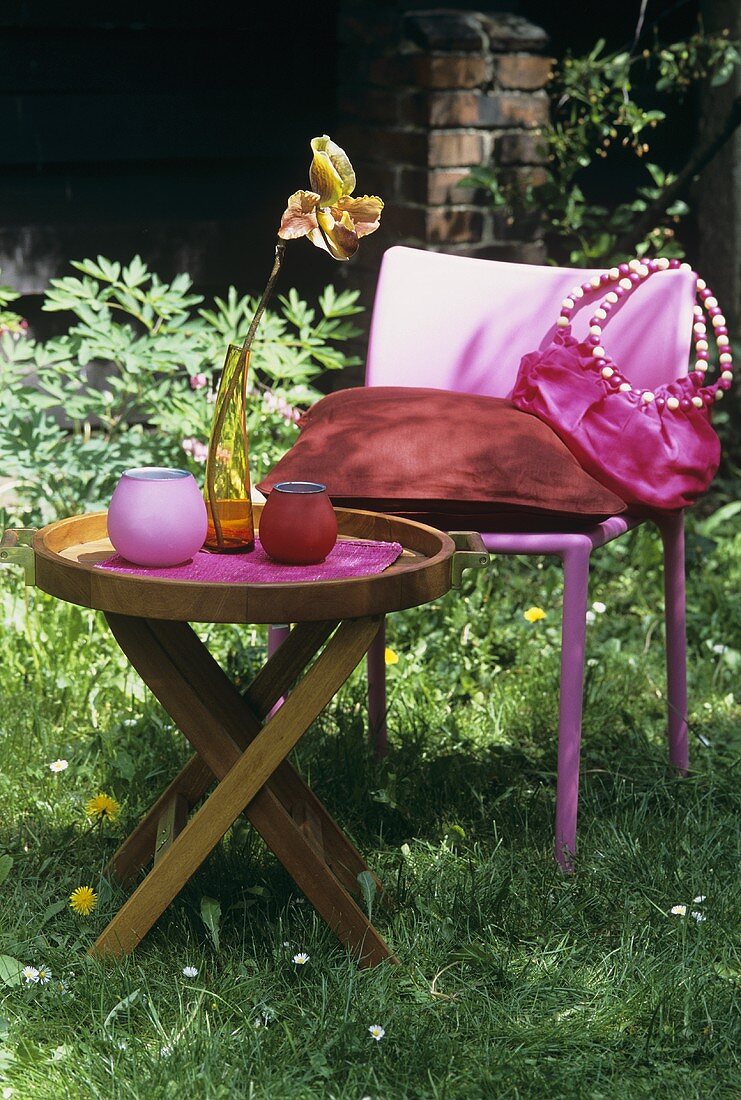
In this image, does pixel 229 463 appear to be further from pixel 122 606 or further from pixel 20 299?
pixel 20 299

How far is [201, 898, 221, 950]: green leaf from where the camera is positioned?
2.04m

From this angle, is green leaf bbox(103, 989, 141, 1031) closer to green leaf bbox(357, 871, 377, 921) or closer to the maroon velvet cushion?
green leaf bbox(357, 871, 377, 921)

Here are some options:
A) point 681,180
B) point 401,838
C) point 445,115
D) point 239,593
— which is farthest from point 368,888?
point 681,180

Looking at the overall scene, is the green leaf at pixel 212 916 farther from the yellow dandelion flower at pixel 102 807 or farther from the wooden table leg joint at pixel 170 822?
the yellow dandelion flower at pixel 102 807

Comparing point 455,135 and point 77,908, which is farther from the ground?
point 455,135

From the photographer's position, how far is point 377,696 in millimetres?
2838

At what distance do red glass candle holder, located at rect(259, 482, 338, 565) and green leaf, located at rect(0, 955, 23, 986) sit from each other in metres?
0.69

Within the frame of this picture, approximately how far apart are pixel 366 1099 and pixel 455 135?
287cm

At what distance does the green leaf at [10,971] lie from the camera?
6.44 feet

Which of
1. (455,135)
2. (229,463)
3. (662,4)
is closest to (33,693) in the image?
(229,463)

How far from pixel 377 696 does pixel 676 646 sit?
61 centimetres

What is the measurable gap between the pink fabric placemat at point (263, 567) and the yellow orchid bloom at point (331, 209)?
0.43 meters

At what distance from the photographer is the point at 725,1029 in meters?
1.92

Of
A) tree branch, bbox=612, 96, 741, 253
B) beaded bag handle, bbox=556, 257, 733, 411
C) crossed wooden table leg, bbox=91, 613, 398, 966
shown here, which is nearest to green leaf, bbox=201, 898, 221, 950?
crossed wooden table leg, bbox=91, 613, 398, 966
